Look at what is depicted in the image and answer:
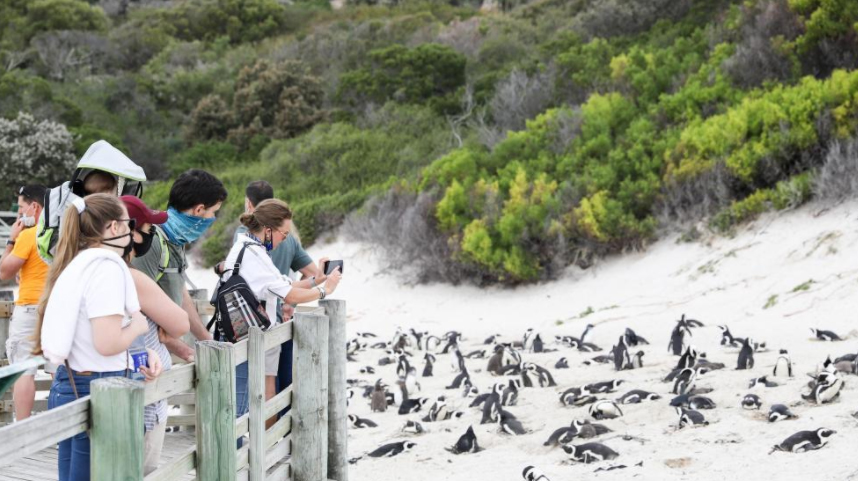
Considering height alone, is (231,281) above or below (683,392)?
above

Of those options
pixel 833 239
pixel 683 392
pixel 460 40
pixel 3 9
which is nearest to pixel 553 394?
pixel 683 392

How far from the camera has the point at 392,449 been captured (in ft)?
23.9

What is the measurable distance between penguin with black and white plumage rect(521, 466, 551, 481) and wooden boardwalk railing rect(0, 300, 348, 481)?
121 cm

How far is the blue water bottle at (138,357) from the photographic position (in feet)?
11.9

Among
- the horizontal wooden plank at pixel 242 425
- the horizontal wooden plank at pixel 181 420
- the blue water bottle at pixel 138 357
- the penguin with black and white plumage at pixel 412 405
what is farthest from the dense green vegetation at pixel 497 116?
the blue water bottle at pixel 138 357

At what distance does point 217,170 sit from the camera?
2648cm

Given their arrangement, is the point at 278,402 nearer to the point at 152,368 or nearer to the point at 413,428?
the point at 152,368

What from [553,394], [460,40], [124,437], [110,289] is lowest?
[553,394]

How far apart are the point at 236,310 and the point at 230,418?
104 centimetres

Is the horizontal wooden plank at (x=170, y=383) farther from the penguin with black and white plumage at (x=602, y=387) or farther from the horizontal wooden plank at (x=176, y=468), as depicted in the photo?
the penguin with black and white plumage at (x=602, y=387)

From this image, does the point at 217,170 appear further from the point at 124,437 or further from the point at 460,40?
the point at 124,437

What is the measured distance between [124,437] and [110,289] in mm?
596

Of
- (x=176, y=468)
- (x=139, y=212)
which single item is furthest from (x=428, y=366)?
(x=176, y=468)

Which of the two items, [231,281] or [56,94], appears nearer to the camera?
[231,281]
